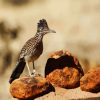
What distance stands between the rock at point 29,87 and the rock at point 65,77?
91 mm

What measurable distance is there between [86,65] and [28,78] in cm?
83

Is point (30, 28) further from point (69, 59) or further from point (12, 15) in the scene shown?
point (69, 59)

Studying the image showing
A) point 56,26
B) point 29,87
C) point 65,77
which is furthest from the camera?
point 56,26

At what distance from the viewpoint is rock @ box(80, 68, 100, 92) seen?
10.1ft

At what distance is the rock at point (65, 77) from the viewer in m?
3.15

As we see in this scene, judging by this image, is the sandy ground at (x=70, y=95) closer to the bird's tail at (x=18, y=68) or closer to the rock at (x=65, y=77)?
the rock at (x=65, y=77)

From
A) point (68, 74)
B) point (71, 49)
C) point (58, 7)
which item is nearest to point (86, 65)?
point (71, 49)

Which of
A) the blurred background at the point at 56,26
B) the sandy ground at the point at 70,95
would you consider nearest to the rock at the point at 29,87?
the sandy ground at the point at 70,95

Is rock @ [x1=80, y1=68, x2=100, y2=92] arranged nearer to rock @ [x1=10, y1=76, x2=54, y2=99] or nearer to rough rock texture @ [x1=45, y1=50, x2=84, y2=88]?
rough rock texture @ [x1=45, y1=50, x2=84, y2=88]

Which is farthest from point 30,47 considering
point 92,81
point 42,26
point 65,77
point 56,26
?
point 56,26

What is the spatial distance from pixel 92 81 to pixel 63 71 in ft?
0.56

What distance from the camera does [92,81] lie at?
3.07 meters

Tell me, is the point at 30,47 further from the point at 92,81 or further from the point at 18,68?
the point at 92,81

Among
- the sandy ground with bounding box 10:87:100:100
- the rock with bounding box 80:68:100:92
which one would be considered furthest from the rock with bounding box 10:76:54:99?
the rock with bounding box 80:68:100:92
